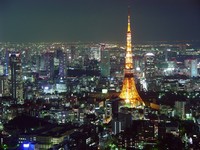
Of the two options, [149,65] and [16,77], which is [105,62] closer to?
[149,65]

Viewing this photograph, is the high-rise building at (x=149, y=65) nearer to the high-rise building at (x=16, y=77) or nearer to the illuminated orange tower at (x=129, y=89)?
the illuminated orange tower at (x=129, y=89)

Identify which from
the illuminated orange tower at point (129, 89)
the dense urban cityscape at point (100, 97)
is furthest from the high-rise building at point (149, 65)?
the illuminated orange tower at point (129, 89)

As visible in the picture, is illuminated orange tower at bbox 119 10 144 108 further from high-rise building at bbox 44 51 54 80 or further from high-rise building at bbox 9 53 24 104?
high-rise building at bbox 44 51 54 80

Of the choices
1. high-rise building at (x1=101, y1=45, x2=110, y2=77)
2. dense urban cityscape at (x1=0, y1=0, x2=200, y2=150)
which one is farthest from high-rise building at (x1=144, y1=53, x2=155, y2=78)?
A: high-rise building at (x1=101, y1=45, x2=110, y2=77)

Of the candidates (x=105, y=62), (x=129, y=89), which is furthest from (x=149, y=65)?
(x=129, y=89)

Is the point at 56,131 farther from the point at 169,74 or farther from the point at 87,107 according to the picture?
the point at 169,74

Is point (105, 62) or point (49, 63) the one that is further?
point (105, 62)
